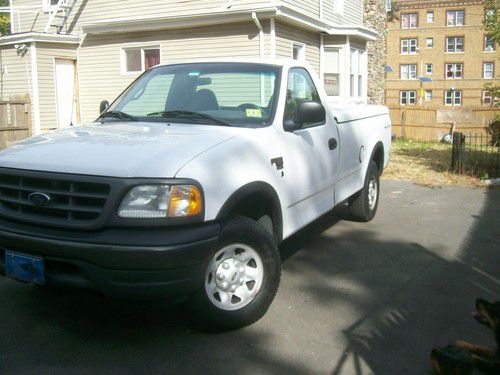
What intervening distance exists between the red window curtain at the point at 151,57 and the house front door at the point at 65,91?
2705mm

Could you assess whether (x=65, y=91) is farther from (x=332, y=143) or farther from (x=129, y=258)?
(x=129, y=258)

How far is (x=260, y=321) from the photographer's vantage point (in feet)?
13.4

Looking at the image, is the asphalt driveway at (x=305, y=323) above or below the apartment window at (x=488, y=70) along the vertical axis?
below

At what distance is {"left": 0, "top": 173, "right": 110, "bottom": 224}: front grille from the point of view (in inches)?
130

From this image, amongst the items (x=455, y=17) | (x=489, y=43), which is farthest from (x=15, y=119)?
(x=455, y=17)

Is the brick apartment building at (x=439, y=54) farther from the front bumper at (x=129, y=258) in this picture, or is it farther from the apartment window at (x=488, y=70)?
the front bumper at (x=129, y=258)

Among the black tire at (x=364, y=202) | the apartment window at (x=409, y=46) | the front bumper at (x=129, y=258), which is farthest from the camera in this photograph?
the apartment window at (x=409, y=46)

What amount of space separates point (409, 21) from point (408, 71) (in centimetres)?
513

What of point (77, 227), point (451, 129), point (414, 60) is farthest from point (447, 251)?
point (414, 60)

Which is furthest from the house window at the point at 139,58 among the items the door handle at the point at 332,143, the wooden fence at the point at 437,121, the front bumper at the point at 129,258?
the front bumper at the point at 129,258

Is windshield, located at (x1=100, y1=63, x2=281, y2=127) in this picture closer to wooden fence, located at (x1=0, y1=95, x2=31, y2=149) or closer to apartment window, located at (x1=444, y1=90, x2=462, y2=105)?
wooden fence, located at (x1=0, y1=95, x2=31, y2=149)

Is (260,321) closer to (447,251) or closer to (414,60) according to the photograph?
(447,251)

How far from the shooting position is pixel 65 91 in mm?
17562

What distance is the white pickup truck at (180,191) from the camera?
3223 millimetres
